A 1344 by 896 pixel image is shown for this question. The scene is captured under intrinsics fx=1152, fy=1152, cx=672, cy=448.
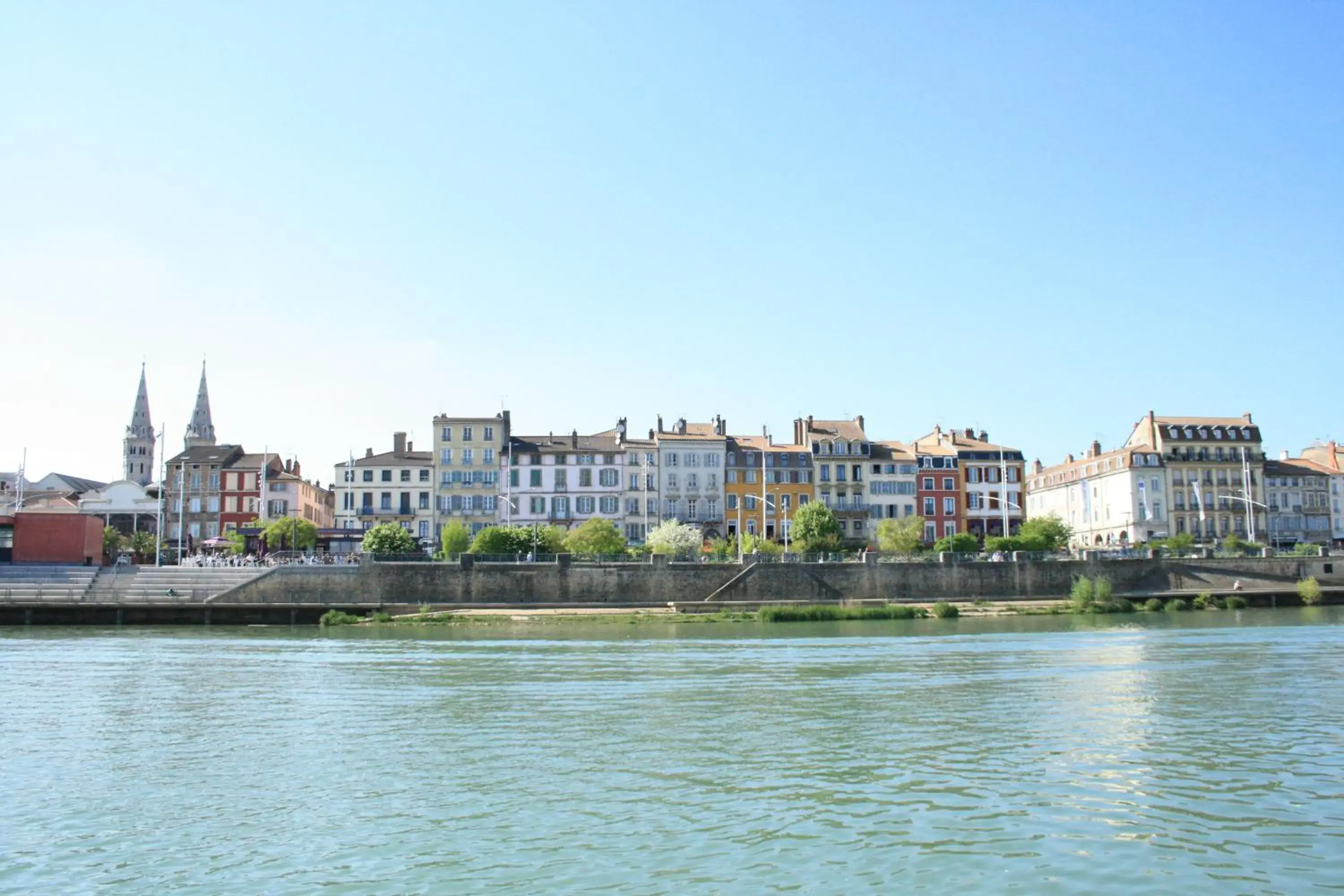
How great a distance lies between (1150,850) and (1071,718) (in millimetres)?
9366

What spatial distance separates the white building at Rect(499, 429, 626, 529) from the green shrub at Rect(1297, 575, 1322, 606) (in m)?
42.1

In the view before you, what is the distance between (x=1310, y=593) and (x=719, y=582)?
1221 inches

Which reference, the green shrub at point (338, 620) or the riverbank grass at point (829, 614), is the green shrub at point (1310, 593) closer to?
the riverbank grass at point (829, 614)

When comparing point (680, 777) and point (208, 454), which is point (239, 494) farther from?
point (680, 777)

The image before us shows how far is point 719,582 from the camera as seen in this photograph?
6072cm

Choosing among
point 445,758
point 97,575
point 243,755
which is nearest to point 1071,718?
point 445,758

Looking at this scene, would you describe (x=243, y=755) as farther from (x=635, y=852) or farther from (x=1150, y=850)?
(x=1150, y=850)

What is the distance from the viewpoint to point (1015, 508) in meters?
83.6

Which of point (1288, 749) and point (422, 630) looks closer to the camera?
point (1288, 749)

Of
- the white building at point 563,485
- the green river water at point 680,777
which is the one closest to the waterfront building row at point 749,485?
the white building at point 563,485

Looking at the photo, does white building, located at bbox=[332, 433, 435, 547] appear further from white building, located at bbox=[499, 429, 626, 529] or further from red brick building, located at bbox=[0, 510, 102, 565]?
red brick building, located at bbox=[0, 510, 102, 565]

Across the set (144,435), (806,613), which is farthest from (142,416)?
(806,613)

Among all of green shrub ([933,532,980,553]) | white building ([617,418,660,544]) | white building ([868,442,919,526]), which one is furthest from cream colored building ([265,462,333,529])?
green shrub ([933,532,980,553])

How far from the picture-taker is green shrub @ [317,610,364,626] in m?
51.0
